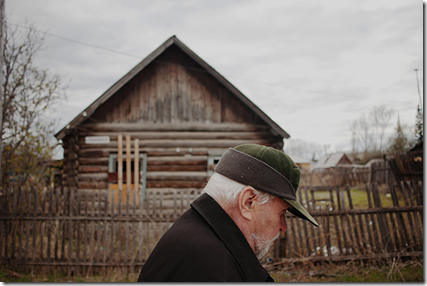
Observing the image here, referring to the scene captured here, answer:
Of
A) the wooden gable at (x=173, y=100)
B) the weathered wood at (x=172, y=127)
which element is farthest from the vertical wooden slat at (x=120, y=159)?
the wooden gable at (x=173, y=100)

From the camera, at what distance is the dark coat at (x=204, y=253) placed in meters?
1.15

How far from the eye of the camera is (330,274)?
547cm

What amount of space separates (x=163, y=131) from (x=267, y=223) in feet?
26.8

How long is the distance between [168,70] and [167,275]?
891 cm

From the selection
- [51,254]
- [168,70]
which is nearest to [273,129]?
Answer: [168,70]

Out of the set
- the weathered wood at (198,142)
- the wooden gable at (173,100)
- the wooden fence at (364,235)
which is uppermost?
the wooden gable at (173,100)

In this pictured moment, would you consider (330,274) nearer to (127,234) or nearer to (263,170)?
(127,234)

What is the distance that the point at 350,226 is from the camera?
5.91 meters

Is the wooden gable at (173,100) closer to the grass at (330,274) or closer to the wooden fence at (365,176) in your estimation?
the grass at (330,274)

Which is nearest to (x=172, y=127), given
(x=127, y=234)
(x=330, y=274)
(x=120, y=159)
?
(x=120, y=159)

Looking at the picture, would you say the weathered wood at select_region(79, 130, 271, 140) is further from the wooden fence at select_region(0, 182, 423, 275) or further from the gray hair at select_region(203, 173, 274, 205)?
the gray hair at select_region(203, 173, 274, 205)

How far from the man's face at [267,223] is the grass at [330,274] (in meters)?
4.39

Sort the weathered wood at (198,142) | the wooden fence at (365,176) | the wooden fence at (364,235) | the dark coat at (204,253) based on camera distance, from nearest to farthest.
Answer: the dark coat at (204,253) < the wooden fence at (364,235) < the weathered wood at (198,142) < the wooden fence at (365,176)

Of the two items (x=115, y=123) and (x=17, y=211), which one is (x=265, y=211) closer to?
(x=17, y=211)
